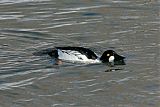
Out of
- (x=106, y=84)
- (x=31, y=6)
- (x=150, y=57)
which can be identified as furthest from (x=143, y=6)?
(x=106, y=84)

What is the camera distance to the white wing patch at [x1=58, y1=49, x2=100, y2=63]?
18625 millimetres

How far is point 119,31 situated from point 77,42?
1.56 meters

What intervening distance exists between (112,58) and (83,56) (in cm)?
80

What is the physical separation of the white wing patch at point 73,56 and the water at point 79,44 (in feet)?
1.22

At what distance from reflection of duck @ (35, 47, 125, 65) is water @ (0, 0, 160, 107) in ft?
0.99

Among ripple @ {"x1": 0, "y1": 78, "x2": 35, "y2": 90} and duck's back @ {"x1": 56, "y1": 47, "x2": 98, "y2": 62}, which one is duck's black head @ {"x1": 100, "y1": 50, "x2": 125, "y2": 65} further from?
ripple @ {"x1": 0, "y1": 78, "x2": 35, "y2": 90}

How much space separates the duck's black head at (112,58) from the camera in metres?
18.5

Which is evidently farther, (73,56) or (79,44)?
(79,44)

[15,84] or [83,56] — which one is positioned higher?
[83,56]

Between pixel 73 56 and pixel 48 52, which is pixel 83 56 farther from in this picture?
pixel 48 52

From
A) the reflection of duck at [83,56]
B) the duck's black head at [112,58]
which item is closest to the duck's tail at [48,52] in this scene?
the reflection of duck at [83,56]

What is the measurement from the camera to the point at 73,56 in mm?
18656

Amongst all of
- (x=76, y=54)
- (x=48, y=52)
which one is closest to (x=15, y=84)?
(x=76, y=54)

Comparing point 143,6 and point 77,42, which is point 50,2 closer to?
point 143,6
